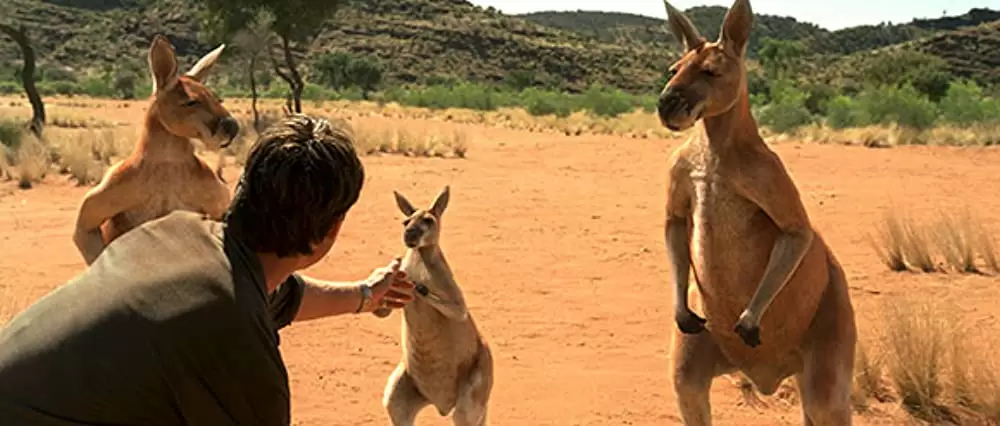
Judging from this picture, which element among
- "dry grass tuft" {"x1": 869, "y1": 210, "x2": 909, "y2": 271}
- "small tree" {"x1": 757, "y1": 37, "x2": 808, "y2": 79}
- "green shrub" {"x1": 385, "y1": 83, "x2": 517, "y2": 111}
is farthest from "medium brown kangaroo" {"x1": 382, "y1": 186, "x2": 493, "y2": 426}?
"small tree" {"x1": 757, "y1": 37, "x2": 808, "y2": 79}

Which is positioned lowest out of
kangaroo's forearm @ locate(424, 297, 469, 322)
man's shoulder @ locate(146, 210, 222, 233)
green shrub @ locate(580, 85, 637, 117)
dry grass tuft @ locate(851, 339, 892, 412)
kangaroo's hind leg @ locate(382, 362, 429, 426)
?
green shrub @ locate(580, 85, 637, 117)

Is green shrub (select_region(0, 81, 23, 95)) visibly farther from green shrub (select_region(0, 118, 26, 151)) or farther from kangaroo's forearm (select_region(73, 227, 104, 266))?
kangaroo's forearm (select_region(73, 227, 104, 266))

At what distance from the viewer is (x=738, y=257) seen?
5.36 meters

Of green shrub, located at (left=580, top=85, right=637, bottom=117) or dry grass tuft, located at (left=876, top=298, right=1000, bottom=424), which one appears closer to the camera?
dry grass tuft, located at (left=876, top=298, right=1000, bottom=424)

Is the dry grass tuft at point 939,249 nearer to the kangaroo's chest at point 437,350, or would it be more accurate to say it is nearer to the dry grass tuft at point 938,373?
the dry grass tuft at point 938,373

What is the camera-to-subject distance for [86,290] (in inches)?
102

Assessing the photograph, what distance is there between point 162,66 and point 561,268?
27.6 feet

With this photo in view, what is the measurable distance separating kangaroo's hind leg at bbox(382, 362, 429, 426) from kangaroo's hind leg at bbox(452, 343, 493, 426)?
279mm

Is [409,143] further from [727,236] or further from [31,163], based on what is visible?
[727,236]

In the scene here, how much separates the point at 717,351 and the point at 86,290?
11.6 ft

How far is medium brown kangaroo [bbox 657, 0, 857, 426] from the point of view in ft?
17.0

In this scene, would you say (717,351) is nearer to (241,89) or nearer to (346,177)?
(346,177)

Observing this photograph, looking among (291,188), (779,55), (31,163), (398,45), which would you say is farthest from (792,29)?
(291,188)

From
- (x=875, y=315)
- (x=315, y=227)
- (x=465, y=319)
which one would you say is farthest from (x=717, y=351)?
(x=875, y=315)
